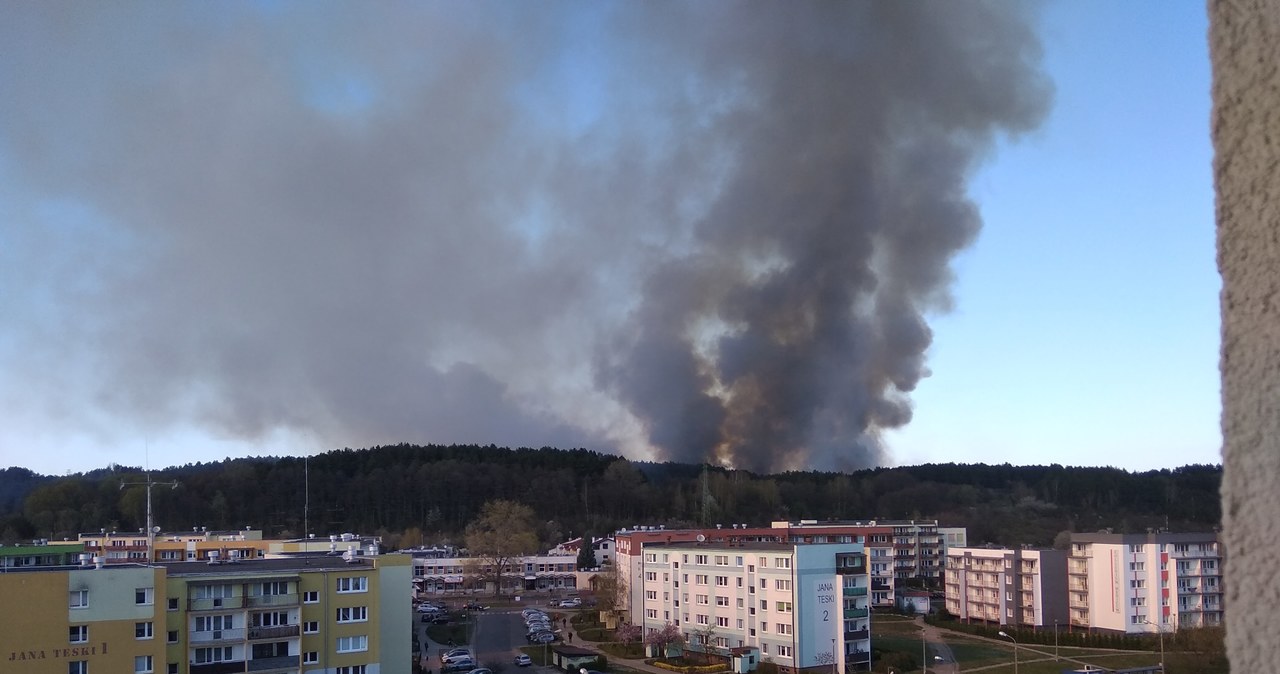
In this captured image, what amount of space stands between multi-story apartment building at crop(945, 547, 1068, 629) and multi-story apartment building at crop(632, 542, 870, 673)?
9305 millimetres

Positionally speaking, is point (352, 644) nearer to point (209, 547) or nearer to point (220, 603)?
point (220, 603)

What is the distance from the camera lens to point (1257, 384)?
91cm

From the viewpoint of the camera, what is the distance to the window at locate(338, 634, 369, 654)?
15.5 meters

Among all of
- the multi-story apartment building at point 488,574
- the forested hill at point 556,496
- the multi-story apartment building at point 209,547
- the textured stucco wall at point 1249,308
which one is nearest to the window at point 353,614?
the multi-story apartment building at point 209,547

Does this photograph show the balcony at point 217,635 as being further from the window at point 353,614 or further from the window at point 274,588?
the window at point 353,614

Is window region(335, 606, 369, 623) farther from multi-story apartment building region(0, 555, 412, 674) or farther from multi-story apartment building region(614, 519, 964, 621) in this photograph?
multi-story apartment building region(614, 519, 964, 621)

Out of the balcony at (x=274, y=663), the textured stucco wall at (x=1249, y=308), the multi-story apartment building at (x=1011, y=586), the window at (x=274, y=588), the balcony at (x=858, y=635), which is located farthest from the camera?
the multi-story apartment building at (x=1011, y=586)

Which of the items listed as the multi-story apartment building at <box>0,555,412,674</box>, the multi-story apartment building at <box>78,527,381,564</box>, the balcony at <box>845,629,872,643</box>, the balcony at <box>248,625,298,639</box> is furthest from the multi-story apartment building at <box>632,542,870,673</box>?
the balcony at <box>248,625,298,639</box>

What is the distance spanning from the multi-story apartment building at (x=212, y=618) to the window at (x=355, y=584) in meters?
0.02

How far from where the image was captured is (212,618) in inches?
573

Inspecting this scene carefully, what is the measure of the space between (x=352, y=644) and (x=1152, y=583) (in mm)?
21851

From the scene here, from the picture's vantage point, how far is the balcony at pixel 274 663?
14.7 metres

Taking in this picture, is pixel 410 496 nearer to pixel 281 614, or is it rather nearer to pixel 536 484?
pixel 536 484

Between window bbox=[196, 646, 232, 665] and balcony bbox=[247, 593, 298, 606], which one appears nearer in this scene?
window bbox=[196, 646, 232, 665]
